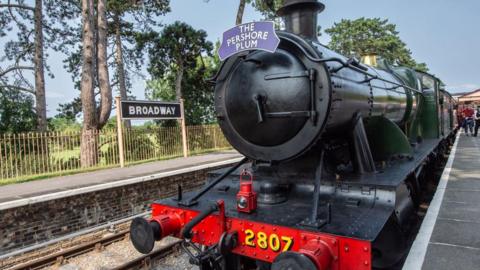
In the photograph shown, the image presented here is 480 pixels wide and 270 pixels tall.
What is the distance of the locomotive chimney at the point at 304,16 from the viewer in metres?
3.61

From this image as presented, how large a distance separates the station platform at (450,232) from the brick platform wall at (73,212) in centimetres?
578

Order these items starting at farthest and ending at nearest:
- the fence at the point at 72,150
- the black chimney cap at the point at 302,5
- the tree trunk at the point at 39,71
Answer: the tree trunk at the point at 39,71
the fence at the point at 72,150
the black chimney cap at the point at 302,5

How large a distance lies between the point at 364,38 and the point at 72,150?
37.6 meters

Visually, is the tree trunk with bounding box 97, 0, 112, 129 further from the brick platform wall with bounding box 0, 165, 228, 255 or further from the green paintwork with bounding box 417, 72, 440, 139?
the green paintwork with bounding box 417, 72, 440, 139

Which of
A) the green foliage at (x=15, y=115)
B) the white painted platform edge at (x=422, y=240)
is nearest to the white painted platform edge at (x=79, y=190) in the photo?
the white painted platform edge at (x=422, y=240)

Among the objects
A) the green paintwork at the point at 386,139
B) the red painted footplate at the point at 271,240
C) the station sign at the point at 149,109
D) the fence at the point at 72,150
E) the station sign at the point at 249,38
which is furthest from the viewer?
the station sign at the point at 149,109

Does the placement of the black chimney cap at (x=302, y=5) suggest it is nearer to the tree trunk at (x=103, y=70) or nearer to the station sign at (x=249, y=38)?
the station sign at (x=249, y=38)

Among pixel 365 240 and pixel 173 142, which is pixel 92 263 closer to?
pixel 365 240

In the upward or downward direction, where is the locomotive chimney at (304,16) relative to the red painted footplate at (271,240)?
upward

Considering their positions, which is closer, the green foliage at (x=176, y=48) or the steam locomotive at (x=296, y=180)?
the steam locomotive at (x=296, y=180)

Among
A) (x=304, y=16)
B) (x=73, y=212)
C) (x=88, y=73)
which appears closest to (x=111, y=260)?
(x=73, y=212)

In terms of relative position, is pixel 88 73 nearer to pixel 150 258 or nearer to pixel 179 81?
pixel 179 81

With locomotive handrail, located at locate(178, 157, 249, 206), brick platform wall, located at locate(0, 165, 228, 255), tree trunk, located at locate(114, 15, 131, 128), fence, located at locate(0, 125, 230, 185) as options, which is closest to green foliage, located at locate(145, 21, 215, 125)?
tree trunk, located at locate(114, 15, 131, 128)

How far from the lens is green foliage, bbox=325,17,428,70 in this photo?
39.1m
